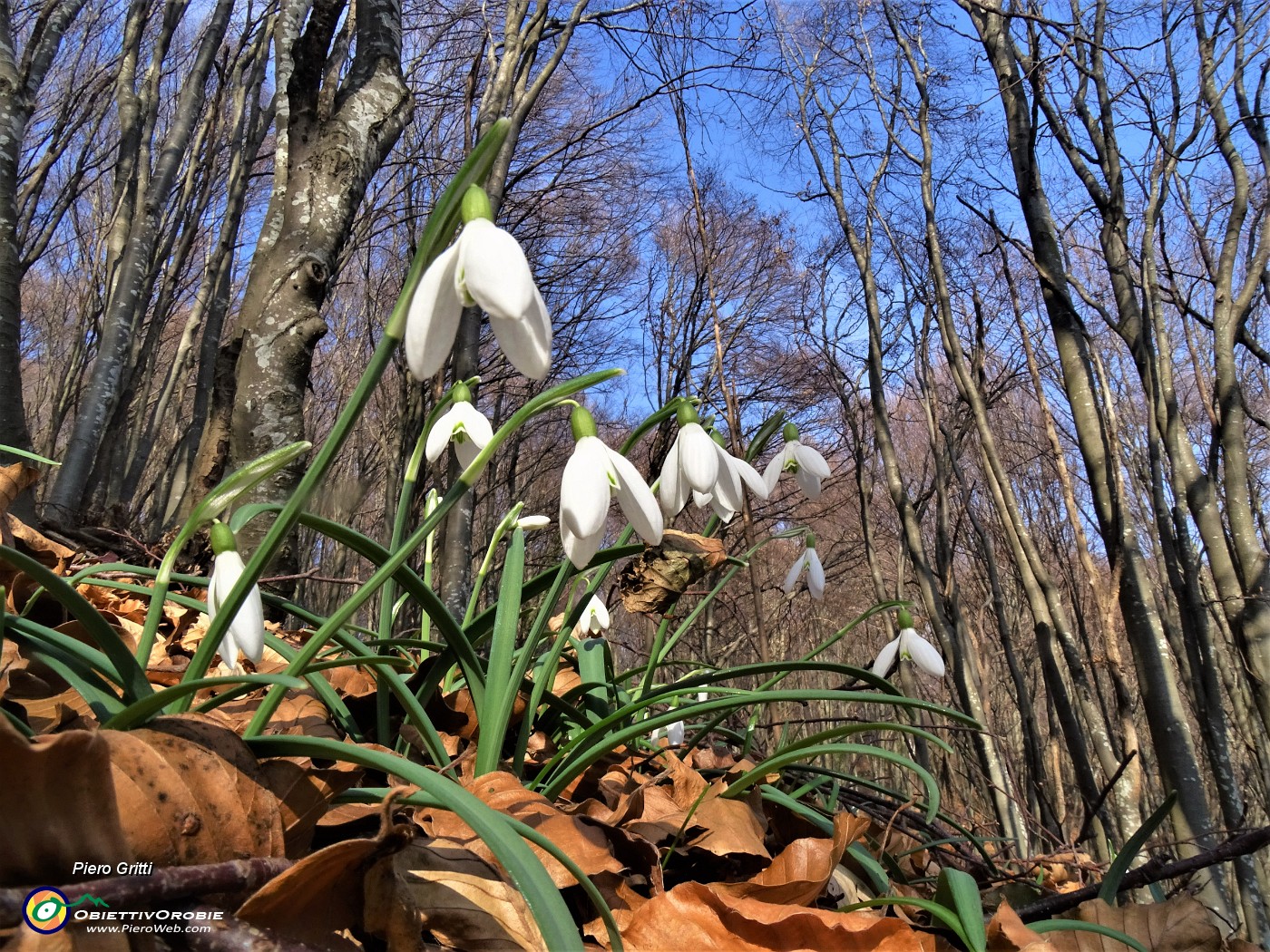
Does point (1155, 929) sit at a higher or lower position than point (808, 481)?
lower

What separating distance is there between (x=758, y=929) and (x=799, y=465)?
119 cm

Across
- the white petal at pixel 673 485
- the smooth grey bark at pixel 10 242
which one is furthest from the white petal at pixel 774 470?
the smooth grey bark at pixel 10 242

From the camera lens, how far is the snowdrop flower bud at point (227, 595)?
2.81ft

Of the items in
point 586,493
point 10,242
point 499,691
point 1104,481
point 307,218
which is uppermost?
point 307,218

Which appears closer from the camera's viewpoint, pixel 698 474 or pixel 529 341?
pixel 529 341

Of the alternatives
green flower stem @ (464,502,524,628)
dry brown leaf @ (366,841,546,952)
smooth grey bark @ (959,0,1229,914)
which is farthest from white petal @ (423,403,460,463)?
smooth grey bark @ (959,0,1229,914)

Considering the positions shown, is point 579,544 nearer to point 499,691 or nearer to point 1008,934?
point 499,691

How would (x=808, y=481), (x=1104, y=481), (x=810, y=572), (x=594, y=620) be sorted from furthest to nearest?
1. (x=1104, y=481)
2. (x=594, y=620)
3. (x=810, y=572)
4. (x=808, y=481)

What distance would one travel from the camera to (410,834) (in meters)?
0.69

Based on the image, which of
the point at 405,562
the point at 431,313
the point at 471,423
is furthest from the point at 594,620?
the point at 431,313

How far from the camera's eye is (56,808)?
562 millimetres

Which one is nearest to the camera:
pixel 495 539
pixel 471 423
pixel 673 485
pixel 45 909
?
pixel 45 909

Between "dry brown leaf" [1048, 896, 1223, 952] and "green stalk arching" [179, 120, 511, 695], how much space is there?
91cm

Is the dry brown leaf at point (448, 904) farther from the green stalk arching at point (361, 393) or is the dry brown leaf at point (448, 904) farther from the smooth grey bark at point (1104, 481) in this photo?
the smooth grey bark at point (1104, 481)
